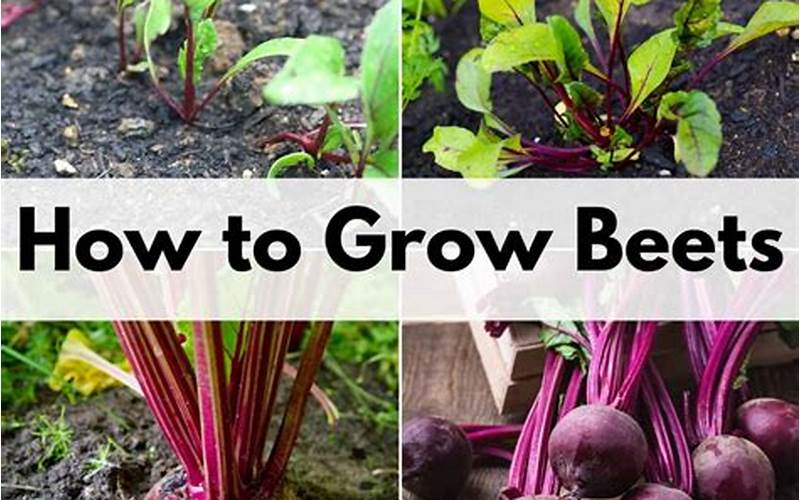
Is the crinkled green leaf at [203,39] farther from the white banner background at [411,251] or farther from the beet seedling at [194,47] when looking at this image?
the white banner background at [411,251]

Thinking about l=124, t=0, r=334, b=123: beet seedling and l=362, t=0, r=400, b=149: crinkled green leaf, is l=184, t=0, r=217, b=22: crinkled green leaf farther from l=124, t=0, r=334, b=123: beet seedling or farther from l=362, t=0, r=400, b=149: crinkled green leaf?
l=362, t=0, r=400, b=149: crinkled green leaf

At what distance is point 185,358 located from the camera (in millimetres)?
1147

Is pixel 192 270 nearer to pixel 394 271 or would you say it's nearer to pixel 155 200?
pixel 155 200

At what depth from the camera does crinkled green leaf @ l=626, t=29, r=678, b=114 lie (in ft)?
3.53

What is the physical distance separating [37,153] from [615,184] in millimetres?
558

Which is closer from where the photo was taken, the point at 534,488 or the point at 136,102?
the point at 534,488

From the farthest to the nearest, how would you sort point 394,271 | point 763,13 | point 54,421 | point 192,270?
point 54,421
point 394,271
point 763,13
point 192,270

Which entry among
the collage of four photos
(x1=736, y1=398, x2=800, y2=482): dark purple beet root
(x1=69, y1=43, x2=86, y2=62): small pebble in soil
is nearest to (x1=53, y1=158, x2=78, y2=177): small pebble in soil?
the collage of four photos

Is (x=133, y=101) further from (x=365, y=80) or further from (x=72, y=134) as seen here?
(x=365, y=80)

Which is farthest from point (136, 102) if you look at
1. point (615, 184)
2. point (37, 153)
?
point (615, 184)

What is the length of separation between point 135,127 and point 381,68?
458 millimetres

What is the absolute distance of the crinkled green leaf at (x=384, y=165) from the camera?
929 millimetres

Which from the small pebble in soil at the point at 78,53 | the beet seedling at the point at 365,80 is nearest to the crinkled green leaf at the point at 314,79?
the beet seedling at the point at 365,80

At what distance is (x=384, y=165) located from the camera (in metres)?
0.93
